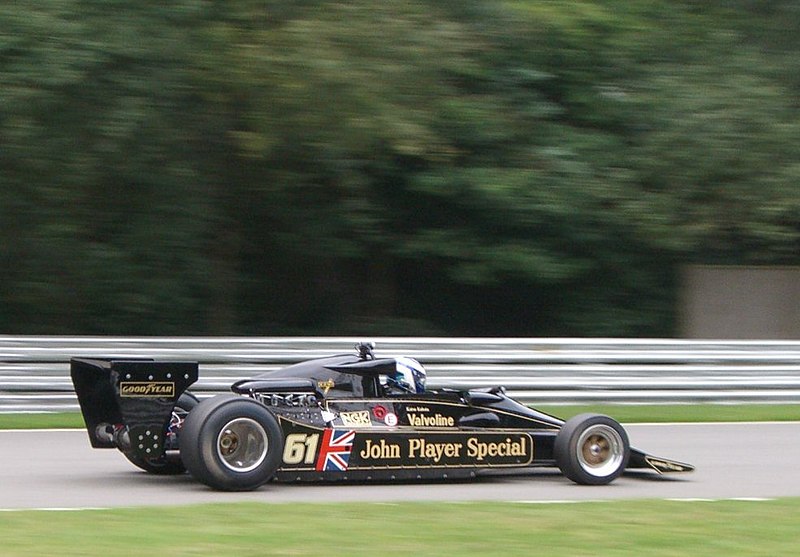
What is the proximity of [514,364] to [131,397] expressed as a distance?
6621 millimetres

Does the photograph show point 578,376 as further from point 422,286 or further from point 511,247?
point 422,286

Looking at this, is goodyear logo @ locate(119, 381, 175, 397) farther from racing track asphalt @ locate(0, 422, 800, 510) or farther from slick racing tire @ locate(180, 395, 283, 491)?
racing track asphalt @ locate(0, 422, 800, 510)

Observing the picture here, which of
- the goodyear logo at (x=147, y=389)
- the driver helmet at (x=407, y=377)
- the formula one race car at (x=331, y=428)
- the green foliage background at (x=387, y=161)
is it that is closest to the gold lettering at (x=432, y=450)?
the formula one race car at (x=331, y=428)

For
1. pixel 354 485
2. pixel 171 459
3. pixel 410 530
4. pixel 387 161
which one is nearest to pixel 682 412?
pixel 387 161

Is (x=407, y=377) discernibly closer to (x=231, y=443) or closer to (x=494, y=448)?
(x=494, y=448)

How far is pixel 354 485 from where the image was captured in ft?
28.8

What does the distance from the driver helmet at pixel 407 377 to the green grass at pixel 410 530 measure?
54.3 inches

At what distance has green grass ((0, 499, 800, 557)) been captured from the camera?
20.5 feet

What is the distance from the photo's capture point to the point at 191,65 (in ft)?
46.1

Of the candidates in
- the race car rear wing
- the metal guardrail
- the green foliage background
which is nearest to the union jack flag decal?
the race car rear wing

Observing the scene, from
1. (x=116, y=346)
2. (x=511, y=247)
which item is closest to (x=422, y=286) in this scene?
(x=511, y=247)

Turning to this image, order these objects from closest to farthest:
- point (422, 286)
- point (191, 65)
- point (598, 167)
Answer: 1. point (191, 65)
2. point (598, 167)
3. point (422, 286)

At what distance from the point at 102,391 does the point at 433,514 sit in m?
2.52

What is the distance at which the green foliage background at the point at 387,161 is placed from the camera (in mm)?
13859
